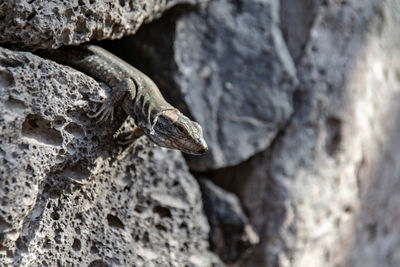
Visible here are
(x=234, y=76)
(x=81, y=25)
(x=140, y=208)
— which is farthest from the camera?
(x=234, y=76)

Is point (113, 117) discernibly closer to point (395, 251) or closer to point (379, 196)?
point (379, 196)

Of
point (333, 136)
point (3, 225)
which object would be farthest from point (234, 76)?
point (3, 225)

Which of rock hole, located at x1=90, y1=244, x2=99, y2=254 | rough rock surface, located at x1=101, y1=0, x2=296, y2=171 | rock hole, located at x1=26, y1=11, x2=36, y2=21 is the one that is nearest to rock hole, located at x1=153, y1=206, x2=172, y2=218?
rock hole, located at x1=90, y1=244, x2=99, y2=254

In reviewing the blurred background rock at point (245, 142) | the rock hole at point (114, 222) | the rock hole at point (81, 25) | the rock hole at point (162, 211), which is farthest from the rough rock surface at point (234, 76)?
the rock hole at point (114, 222)

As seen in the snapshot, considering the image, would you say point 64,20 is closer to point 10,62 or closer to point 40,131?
point 10,62

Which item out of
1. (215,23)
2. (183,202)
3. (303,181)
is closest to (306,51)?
(215,23)

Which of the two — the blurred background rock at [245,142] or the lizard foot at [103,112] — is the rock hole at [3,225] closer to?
the blurred background rock at [245,142]

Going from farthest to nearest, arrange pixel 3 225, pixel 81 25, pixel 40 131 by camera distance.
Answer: pixel 81 25
pixel 40 131
pixel 3 225
